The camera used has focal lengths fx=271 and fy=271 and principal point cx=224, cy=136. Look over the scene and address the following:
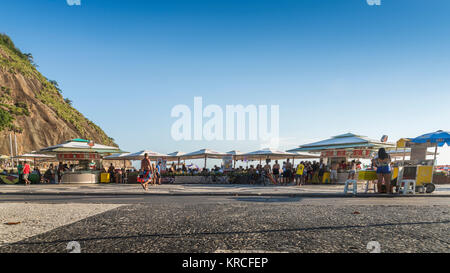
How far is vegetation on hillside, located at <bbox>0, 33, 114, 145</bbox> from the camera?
153 feet

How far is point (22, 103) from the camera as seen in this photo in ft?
164

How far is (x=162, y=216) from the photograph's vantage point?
5.30 metres

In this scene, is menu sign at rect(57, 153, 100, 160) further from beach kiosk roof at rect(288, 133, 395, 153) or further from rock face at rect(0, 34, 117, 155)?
rock face at rect(0, 34, 117, 155)

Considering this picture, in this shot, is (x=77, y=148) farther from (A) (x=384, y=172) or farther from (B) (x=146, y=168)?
(A) (x=384, y=172)

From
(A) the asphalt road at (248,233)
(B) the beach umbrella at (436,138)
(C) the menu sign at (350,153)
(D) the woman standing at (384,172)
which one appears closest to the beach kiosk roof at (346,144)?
(C) the menu sign at (350,153)

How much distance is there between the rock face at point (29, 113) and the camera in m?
46.1

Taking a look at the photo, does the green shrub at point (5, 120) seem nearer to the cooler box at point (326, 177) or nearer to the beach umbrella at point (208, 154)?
the beach umbrella at point (208, 154)

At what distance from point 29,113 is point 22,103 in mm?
2152

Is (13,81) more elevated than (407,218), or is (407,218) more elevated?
(13,81)

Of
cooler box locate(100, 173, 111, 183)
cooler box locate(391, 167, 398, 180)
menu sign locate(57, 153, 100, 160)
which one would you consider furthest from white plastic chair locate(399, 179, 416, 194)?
menu sign locate(57, 153, 100, 160)

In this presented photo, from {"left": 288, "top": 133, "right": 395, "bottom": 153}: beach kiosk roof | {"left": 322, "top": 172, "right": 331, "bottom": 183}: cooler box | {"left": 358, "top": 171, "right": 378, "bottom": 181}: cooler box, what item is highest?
{"left": 288, "top": 133, "right": 395, "bottom": 153}: beach kiosk roof
